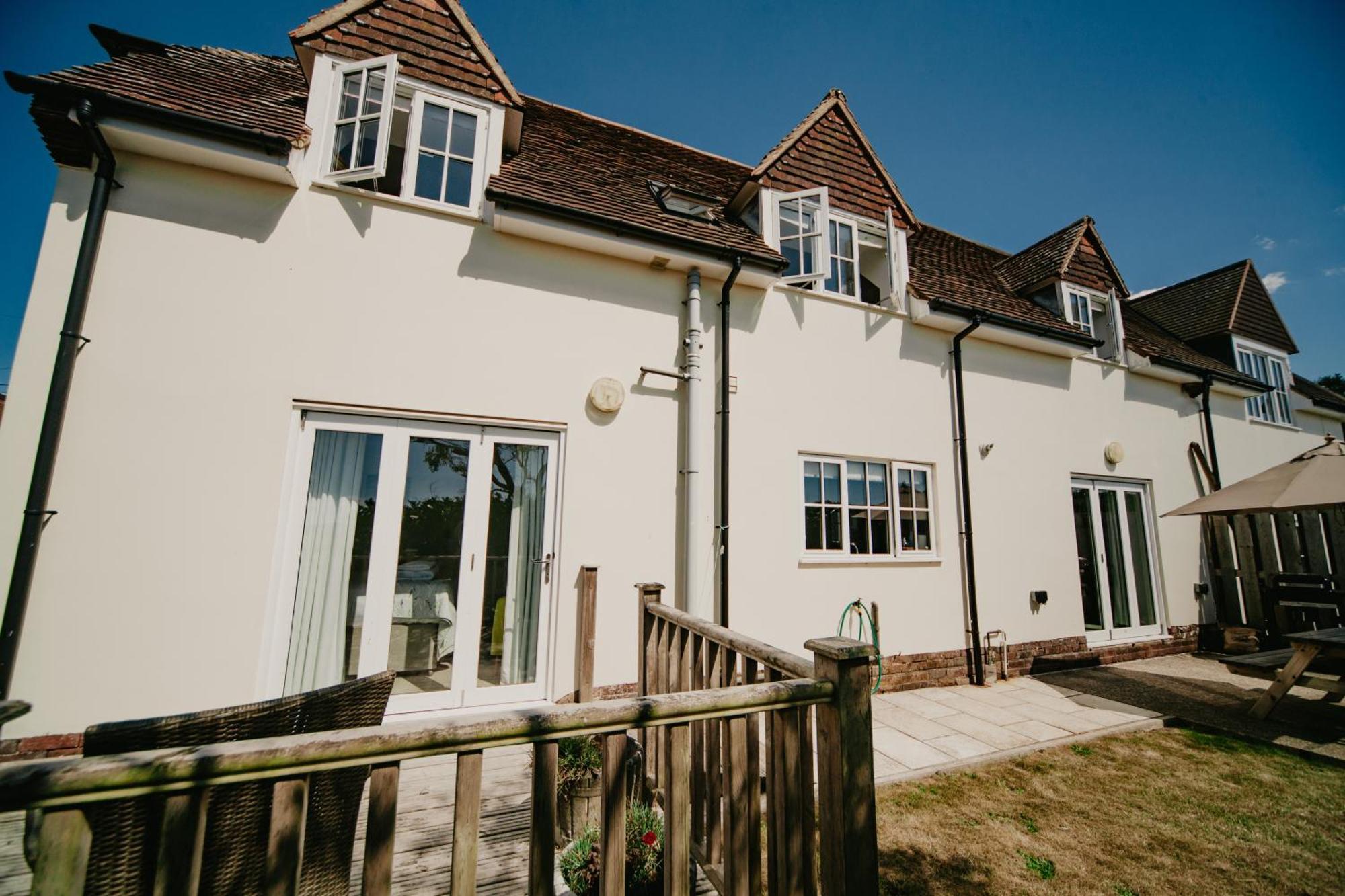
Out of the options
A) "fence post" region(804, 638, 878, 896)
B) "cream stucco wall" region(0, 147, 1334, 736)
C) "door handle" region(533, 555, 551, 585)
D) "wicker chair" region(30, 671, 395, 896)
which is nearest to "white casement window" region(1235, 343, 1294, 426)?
"cream stucco wall" region(0, 147, 1334, 736)

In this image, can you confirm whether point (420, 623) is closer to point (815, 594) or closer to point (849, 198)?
point (815, 594)

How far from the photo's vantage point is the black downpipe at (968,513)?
6703 millimetres

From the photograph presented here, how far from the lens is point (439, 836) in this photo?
2908 mm

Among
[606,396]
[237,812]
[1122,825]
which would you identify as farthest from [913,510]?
[237,812]

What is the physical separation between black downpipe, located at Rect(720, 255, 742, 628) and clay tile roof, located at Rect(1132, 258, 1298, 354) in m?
12.9

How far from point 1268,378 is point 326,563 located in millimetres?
19039

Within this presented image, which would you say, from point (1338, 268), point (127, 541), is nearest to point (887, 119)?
point (127, 541)

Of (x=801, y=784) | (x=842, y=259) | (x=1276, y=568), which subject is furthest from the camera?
(x=1276, y=568)

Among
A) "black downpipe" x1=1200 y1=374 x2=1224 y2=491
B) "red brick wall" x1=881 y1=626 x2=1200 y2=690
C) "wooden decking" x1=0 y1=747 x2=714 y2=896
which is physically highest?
"black downpipe" x1=1200 y1=374 x2=1224 y2=491

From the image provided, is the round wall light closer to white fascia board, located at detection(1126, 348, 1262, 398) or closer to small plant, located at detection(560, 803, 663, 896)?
small plant, located at detection(560, 803, 663, 896)

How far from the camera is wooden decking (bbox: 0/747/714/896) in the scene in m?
2.48

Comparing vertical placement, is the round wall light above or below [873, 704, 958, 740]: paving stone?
above

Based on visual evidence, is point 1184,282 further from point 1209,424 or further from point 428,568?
point 428,568

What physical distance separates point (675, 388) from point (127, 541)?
5.09m
